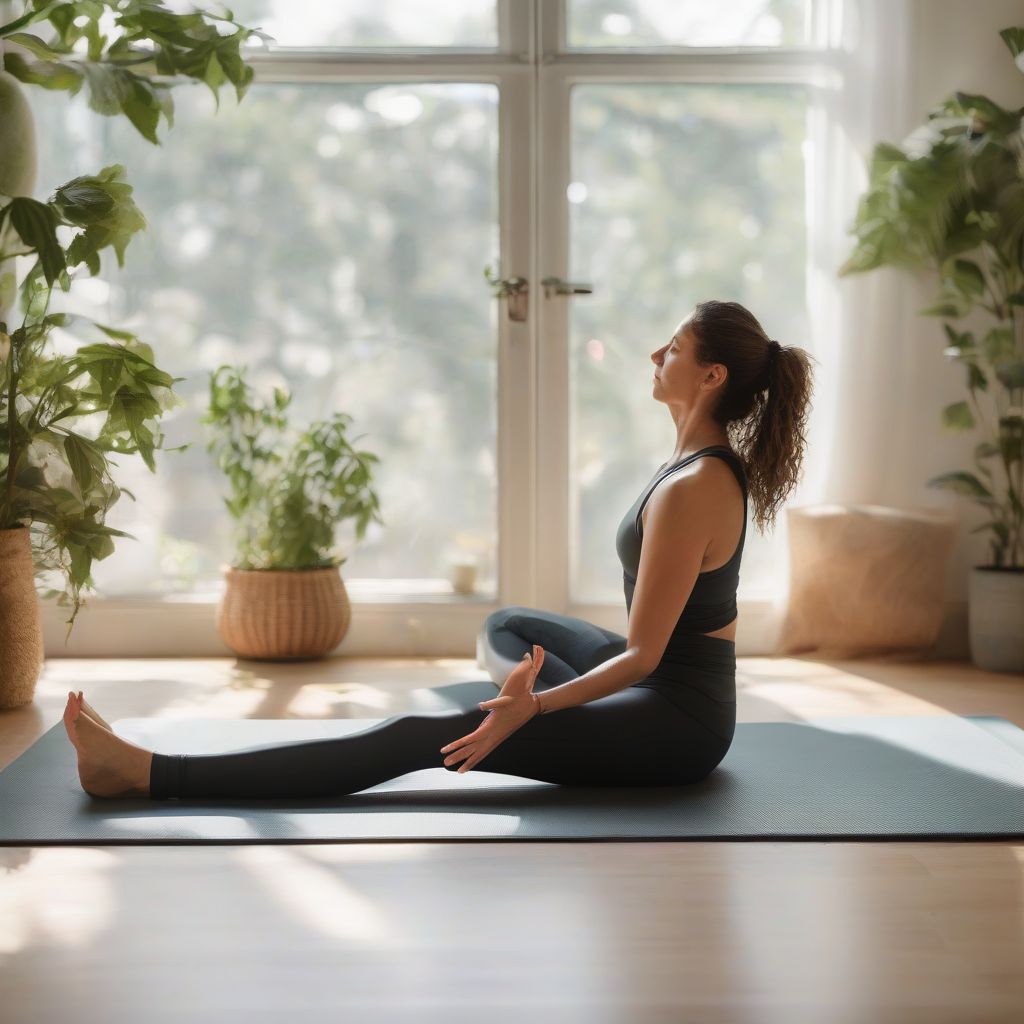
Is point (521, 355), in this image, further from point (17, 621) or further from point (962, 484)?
point (17, 621)

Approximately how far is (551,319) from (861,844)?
7.42 ft

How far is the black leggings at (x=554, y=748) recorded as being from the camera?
86.2 inches

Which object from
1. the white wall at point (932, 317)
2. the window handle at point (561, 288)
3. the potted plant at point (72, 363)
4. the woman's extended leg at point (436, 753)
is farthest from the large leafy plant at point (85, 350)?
the white wall at point (932, 317)

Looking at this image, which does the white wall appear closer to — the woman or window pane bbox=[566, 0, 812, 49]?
window pane bbox=[566, 0, 812, 49]

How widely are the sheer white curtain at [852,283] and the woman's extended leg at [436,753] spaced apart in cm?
177

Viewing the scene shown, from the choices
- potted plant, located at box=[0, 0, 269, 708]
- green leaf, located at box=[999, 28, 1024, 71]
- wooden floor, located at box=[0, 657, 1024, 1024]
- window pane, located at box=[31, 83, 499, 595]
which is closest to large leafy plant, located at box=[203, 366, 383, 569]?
window pane, located at box=[31, 83, 499, 595]

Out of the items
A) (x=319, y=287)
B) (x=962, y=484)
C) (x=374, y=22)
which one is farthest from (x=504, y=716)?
(x=374, y=22)

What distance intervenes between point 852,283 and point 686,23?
964 millimetres

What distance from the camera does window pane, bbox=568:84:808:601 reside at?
3.98 metres

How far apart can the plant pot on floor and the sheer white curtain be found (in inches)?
16.1

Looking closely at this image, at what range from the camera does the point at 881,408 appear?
12.8 feet

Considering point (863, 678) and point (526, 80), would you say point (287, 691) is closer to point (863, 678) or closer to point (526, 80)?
point (863, 678)

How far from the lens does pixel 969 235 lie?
148 inches

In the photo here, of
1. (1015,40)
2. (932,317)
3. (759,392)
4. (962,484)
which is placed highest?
(1015,40)
